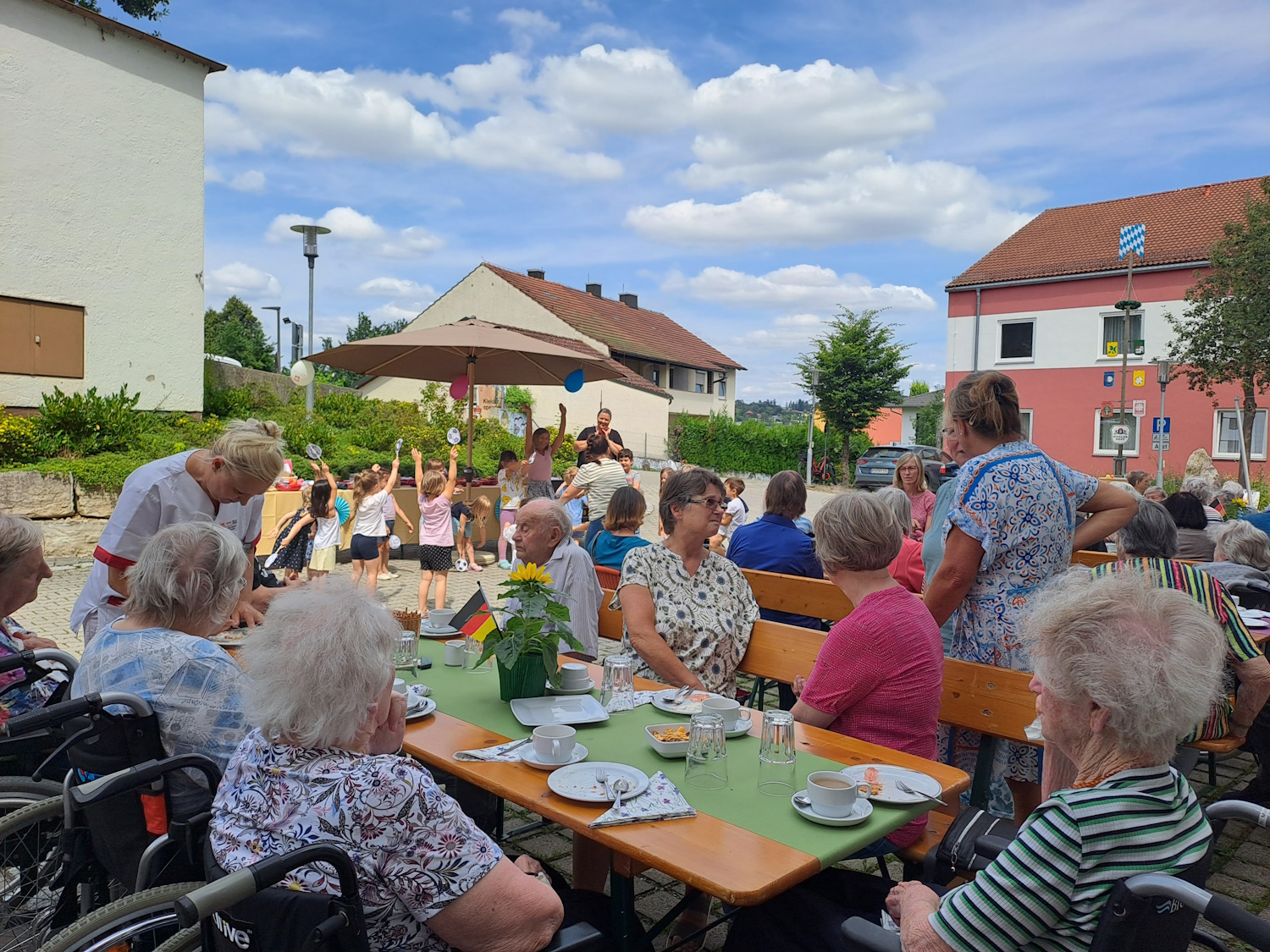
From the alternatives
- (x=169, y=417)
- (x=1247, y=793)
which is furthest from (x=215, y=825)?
(x=169, y=417)

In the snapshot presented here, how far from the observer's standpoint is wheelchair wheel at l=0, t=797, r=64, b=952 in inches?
105

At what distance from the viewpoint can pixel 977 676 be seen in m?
3.47

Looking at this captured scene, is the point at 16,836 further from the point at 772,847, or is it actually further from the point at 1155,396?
the point at 1155,396

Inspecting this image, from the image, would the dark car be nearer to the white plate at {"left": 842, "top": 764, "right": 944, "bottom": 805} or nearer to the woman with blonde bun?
the woman with blonde bun

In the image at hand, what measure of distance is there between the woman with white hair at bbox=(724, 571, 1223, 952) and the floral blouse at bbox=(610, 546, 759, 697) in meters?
2.00

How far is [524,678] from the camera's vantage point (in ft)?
11.0

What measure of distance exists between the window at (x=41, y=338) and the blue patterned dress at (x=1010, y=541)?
15662 millimetres

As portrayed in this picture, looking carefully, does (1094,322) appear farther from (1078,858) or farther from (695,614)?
(1078,858)

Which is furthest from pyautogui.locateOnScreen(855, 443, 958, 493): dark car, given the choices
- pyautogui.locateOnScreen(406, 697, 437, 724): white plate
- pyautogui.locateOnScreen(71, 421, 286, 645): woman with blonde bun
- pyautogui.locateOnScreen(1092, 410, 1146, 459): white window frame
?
pyautogui.locateOnScreen(406, 697, 437, 724): white plate

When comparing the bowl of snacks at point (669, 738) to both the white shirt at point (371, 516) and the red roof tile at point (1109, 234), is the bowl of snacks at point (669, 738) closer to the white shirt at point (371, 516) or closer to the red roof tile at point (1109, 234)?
the white shirt at point (371, 516)

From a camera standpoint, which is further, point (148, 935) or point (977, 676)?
point (977, 676)

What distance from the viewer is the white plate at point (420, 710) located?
317 cm

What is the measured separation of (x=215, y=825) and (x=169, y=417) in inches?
653

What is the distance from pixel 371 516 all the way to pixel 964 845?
27.5 feet
